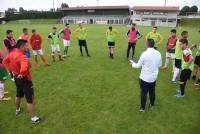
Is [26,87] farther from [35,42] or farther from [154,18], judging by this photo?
[154,18]

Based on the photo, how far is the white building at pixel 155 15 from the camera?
79.9 m

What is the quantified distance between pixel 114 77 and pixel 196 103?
4.11m

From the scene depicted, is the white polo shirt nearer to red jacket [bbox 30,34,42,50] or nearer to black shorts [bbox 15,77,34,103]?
black shorts [bbox 15,77,34,103]

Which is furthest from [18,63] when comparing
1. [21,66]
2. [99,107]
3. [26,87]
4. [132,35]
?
[132,35]

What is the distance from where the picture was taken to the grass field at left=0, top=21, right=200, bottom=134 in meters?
6.46

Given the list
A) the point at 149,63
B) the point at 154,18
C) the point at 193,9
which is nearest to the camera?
the point at 149,63

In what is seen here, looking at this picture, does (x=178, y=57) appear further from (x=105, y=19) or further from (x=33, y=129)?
(x=105, y=19)

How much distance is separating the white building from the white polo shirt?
2966 inches

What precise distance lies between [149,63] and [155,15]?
8004 centimetres

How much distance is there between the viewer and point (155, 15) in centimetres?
8225

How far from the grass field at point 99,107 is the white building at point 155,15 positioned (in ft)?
237

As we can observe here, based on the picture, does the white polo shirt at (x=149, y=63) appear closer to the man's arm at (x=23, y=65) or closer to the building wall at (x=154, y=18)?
the man's arm at (x=23, y=65)

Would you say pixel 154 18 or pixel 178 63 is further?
pixel 154 18

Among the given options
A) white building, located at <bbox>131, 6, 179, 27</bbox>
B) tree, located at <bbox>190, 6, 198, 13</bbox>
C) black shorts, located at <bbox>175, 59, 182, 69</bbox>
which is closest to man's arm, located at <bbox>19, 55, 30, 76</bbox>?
black shorts, located at <bbox>175, 59, 182, 69</bbox>
